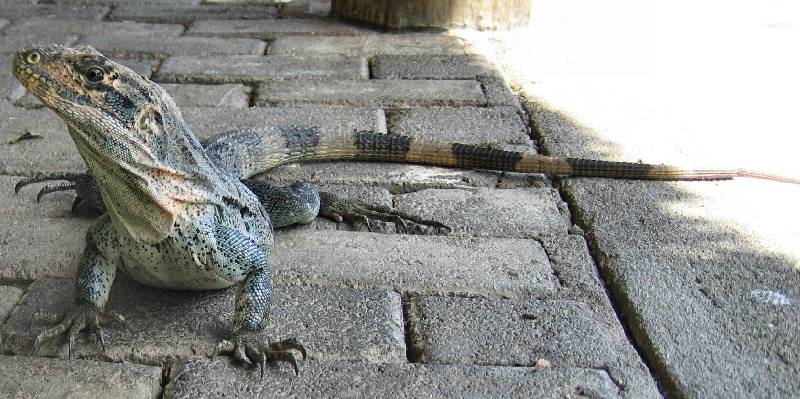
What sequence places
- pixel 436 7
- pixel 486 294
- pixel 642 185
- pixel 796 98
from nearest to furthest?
1. pixel 486 294
2. pixel 642 185
3. pixel 796 98
4. pixel 436 7

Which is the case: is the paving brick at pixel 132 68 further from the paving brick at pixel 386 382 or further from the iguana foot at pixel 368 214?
the paving brick at pixel 386 382

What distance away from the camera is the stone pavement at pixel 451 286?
8.17ft

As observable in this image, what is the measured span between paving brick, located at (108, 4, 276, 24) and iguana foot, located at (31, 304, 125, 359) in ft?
14.4

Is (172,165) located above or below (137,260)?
above

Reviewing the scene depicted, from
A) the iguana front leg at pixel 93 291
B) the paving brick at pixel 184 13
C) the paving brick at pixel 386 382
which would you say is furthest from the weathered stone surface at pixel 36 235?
the paving brick at pixel 184 13

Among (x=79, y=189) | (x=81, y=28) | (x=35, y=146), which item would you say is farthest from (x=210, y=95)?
(x=81, y=28)

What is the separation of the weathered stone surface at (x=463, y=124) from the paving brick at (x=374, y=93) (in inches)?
4.7

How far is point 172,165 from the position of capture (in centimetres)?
260

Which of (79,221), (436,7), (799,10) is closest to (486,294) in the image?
(79,221)

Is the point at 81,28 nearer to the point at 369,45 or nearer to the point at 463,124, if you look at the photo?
the point at 369,45

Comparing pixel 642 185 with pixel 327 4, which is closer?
pixel 642 185

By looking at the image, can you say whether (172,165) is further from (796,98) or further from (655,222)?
(796,98)

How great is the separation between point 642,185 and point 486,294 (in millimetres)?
1282

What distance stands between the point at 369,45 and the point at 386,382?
394 centimetres
